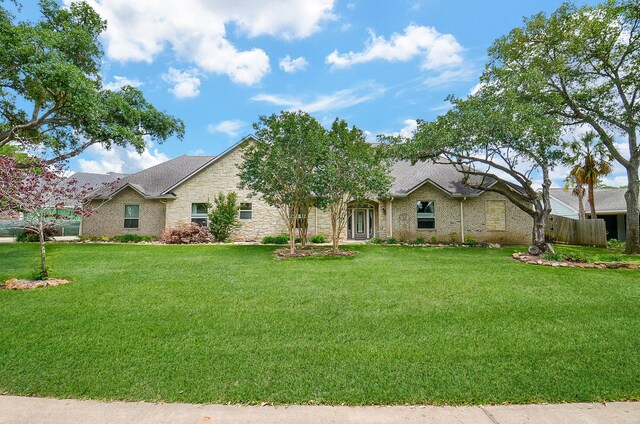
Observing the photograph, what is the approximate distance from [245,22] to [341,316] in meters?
11.7

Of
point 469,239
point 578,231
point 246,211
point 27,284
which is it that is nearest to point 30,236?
point 246,211

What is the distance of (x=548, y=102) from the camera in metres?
17.1

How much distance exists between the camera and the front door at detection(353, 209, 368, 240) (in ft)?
72.1

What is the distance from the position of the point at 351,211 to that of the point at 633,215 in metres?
14.3

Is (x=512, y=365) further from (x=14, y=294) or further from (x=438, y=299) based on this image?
(x=14, y=294)

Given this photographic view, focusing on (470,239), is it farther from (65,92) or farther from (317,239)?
(65,92)

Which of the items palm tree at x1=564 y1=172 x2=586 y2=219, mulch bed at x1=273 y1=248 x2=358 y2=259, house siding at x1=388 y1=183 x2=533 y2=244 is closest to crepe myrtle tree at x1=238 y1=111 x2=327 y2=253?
mulch bed at x1=273 y1=248 x2=358 y2=259

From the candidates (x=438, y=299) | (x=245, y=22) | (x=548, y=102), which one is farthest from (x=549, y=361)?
(x=548, y=102)

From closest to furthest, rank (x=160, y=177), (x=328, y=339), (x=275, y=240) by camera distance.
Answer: (x=328, y=339) < (x=275, y=240) < (x=160, y=177)

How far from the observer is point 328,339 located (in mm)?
4848

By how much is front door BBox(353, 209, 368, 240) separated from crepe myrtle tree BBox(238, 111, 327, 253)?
738 cm

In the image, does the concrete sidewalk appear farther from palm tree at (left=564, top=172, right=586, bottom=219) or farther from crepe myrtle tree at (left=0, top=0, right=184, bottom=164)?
palm tree at (left=564, top=172, right=586, bottom=219)

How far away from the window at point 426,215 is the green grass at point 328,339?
1131 cm

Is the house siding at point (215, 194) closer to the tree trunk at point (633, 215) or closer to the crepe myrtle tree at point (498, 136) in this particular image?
the crepe myrtle tree at point (498, 136)
